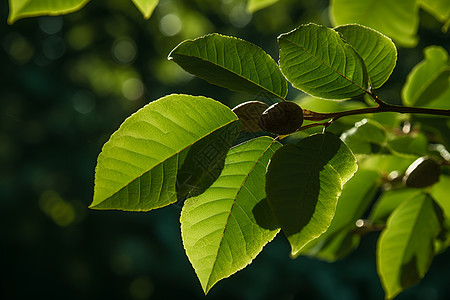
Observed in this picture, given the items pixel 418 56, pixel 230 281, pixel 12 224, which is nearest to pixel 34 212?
pixel 12 224

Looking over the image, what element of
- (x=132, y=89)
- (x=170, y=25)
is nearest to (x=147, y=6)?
(x=132, y=89)

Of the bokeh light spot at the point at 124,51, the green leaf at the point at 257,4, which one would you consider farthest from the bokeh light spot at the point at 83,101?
the green leaf at the point at 257,4

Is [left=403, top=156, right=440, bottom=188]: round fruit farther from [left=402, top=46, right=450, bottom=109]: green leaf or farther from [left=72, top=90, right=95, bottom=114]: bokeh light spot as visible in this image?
[left=72, top=90, right=95, bottom=114]: bokeh light spot

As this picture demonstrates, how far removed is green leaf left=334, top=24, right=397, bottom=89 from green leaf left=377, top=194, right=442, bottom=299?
1.06ft

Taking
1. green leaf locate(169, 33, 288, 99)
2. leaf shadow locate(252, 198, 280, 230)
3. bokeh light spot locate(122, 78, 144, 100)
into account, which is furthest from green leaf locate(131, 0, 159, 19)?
bokeh light spot locate(122, 78, 144, 100)

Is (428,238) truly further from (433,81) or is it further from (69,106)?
(69,106)

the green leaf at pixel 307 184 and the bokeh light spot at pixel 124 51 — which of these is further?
the bokeh light spot at pixel 124 51

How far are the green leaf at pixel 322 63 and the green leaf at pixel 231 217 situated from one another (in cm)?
7

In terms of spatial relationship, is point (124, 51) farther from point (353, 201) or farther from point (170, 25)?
point (353, 201)

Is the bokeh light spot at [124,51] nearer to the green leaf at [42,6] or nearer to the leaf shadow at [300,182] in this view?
the green leaf at [42,6]

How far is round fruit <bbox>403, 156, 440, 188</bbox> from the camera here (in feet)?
2.30

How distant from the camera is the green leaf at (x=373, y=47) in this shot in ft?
1.74

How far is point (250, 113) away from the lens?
1.69ft

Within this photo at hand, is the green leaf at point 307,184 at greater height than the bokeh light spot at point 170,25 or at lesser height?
greater
